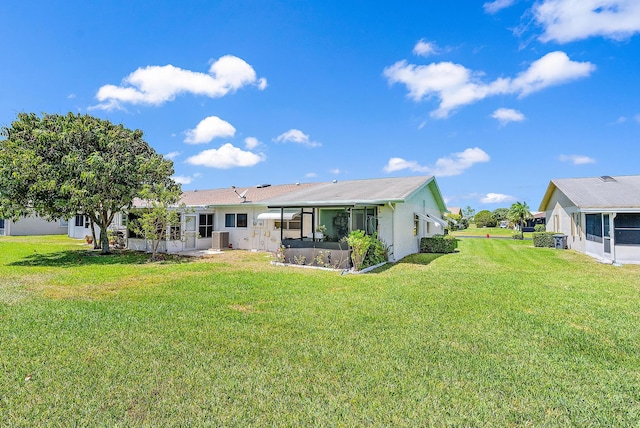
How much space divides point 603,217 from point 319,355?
18682mm

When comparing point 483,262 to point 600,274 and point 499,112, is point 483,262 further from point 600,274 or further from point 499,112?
point 499,112

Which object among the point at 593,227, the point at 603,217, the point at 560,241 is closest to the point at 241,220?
the point at 603,217

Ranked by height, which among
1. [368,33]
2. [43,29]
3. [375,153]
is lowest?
[375,153]

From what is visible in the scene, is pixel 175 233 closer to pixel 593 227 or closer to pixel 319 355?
pixel 319 355

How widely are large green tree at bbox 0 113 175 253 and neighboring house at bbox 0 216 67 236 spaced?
21630 millimetres

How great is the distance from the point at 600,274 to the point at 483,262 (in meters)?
4.37

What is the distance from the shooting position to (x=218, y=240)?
829 inches

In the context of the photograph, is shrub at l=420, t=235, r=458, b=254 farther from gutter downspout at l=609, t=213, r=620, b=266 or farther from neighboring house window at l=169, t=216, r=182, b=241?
neighboring house window at l=169, t=216, r=182, b=241

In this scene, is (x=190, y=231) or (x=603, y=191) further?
(x=190, y=231)

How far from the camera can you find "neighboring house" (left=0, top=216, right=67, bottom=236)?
111ft

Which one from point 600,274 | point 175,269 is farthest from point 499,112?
point 175,269

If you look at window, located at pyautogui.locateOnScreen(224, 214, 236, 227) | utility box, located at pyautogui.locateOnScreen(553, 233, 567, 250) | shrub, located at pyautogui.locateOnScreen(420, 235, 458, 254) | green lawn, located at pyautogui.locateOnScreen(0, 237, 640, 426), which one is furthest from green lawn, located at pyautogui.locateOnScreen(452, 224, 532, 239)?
green lawn, located at pyautogui.locateOnScreen(0, 237, 640, 426)

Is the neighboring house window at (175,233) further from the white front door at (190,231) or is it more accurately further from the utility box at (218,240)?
the utility box at (218,240)

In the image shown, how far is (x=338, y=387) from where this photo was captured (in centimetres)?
400
